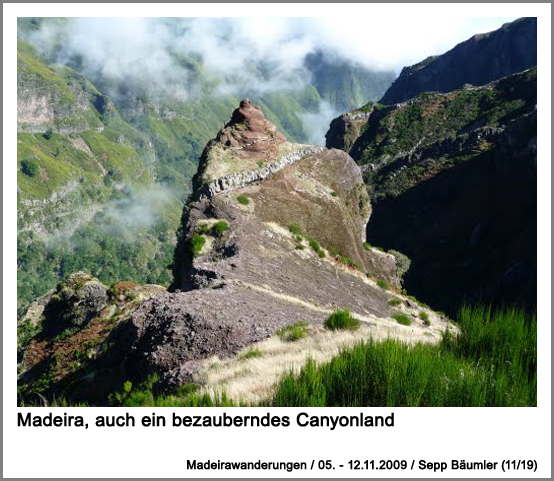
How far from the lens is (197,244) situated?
2567cm

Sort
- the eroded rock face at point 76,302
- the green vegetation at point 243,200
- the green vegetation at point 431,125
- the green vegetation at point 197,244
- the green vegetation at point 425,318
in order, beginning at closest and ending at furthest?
the green vegetation at point 197,244, the green vegetation at point 425,318, the green vegetation at point 243,200, the eroded rock face at point 76,302, the green vegetation at point 431,125

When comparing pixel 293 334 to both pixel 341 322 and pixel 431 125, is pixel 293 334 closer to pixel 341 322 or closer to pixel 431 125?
pixel 341 322

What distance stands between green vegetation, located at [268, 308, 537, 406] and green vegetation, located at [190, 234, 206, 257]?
744 inches

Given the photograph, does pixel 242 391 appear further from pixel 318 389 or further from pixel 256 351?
pixel 256 351

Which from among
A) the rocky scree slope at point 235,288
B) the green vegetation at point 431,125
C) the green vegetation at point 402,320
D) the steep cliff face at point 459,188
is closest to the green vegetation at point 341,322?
the rocky scree slope at point 235,288

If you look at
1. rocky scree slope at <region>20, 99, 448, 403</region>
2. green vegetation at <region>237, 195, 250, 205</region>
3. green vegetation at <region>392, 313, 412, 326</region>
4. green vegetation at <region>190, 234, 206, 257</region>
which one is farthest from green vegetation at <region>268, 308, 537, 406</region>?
green vegetation at <region>237, 195, 250, 205</region>

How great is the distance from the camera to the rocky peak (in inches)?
1487

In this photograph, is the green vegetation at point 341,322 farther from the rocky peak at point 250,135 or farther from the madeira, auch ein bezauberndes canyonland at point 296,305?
the rocky peak at point 250,135

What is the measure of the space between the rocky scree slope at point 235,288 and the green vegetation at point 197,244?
2.9 inches

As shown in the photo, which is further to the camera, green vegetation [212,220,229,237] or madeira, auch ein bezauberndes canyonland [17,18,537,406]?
green vegetation [212,220,229,237]

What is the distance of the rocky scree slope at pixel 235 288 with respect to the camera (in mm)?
14555

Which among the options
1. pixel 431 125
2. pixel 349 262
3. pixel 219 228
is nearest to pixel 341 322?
pixel 219 228

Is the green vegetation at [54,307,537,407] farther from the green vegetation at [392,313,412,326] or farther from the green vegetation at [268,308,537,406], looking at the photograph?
the green vegetation at [392,313,412,326]

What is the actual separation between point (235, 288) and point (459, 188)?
84.3 m
